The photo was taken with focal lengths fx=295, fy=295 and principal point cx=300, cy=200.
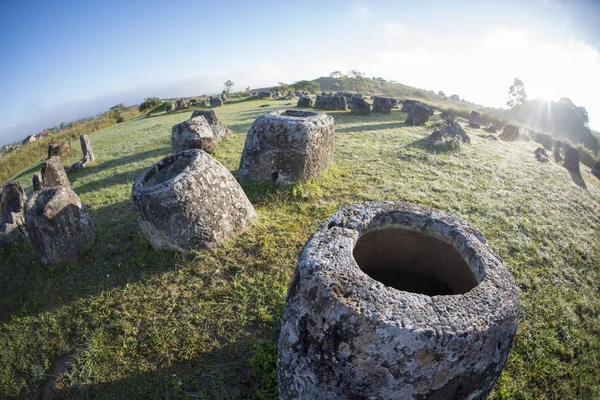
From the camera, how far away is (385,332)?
1.87 m

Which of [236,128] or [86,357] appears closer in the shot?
[86,357]

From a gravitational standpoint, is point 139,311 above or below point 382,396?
below

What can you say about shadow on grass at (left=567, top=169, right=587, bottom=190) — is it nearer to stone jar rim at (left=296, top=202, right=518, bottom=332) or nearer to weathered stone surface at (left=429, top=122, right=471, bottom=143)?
weathered stone surface at (left=429, top=122, right=471, bottom=143)

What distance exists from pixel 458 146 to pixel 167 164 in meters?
10.1

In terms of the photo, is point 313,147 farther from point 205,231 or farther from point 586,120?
point 586,120

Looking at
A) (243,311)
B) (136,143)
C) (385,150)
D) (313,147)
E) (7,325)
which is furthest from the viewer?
(136,143)

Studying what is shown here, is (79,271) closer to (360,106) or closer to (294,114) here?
(294,114)

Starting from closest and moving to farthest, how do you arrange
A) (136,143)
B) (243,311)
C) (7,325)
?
1. (243,311)
2. (7,325)
3. (136,143)

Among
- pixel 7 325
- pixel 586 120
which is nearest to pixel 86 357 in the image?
pixel 7 325

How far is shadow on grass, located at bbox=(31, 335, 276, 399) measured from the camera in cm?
317

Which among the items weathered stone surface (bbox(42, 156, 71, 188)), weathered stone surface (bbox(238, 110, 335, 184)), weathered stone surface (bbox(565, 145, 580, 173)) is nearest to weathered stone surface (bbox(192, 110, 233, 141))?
weathered stone surface (bbox(42, 156, 71, 188))

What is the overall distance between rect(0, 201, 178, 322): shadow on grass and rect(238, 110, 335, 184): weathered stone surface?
276cm

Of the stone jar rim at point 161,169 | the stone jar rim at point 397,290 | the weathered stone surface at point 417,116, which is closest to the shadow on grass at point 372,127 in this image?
the weathered stone surface at point 417,116

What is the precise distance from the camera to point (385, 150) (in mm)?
10328
